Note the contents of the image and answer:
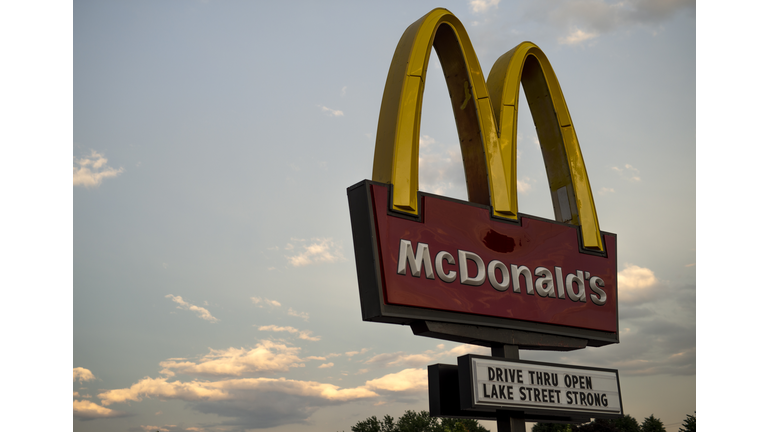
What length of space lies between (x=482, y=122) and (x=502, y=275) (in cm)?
230

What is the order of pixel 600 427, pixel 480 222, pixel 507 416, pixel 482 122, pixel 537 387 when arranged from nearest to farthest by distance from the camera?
pixel 507 416 → pixel 537 387 → pixel 480 222 → pixel 482 122 → pixel 600 427

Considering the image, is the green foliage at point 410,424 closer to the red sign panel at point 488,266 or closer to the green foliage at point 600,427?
the green foliage at point 600,427

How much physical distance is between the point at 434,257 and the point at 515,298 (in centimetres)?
153

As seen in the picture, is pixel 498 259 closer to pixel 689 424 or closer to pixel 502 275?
pixel 502 275

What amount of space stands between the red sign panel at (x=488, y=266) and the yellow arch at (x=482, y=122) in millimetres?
294

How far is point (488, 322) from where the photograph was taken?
25.1 feet

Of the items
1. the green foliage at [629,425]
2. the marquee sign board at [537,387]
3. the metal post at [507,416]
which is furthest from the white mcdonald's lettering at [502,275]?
the green foliage at [629,425]

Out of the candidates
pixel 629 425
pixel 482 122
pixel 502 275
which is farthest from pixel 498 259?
pixel 629 425

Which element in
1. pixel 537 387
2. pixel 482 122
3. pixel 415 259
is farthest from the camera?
pixel 482 122

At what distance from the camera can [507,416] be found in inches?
295

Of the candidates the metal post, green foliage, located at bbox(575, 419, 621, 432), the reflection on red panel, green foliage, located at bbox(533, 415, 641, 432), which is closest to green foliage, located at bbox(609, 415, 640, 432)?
green foliage, located at bbox(533, 415, 641, 432)

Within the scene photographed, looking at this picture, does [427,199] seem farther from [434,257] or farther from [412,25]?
[412,25]

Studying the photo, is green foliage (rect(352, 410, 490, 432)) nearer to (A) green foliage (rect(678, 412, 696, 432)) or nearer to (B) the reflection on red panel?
(A) green foliage (rect(678, 412, 696, 432))

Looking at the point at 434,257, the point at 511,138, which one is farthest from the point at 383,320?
the point at 511,138
